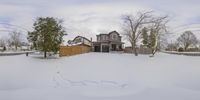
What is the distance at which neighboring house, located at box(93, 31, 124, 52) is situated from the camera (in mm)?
43312

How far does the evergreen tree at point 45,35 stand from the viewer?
750 inches

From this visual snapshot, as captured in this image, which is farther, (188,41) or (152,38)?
(188,41)

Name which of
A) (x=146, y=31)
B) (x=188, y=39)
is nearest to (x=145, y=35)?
(x=146, y=31)

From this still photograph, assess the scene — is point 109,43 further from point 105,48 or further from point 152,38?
point 152,38

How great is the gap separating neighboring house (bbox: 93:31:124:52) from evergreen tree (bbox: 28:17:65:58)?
24073 millimetres

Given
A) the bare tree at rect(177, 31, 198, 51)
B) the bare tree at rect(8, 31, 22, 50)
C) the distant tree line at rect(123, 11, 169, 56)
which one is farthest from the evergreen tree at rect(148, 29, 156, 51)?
the bare tree at rect(8, 31, 22, 50)

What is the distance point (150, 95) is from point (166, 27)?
21.0 m

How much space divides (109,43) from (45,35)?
24.9m

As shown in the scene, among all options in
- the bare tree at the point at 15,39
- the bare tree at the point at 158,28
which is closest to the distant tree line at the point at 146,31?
the bare tree at the point at 158,28

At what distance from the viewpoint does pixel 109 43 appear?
43.2 meters

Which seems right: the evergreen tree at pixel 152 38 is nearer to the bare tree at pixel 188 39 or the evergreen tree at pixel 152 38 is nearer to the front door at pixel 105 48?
the front door at pixel 105 48

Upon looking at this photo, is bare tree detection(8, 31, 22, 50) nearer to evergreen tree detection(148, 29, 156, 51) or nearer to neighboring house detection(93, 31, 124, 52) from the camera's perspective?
neighboring house detection(93, 31, 124, 52)

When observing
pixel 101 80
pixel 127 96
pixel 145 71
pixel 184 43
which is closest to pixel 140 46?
pixel 184 43

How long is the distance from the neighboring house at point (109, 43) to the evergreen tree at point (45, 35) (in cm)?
2407
